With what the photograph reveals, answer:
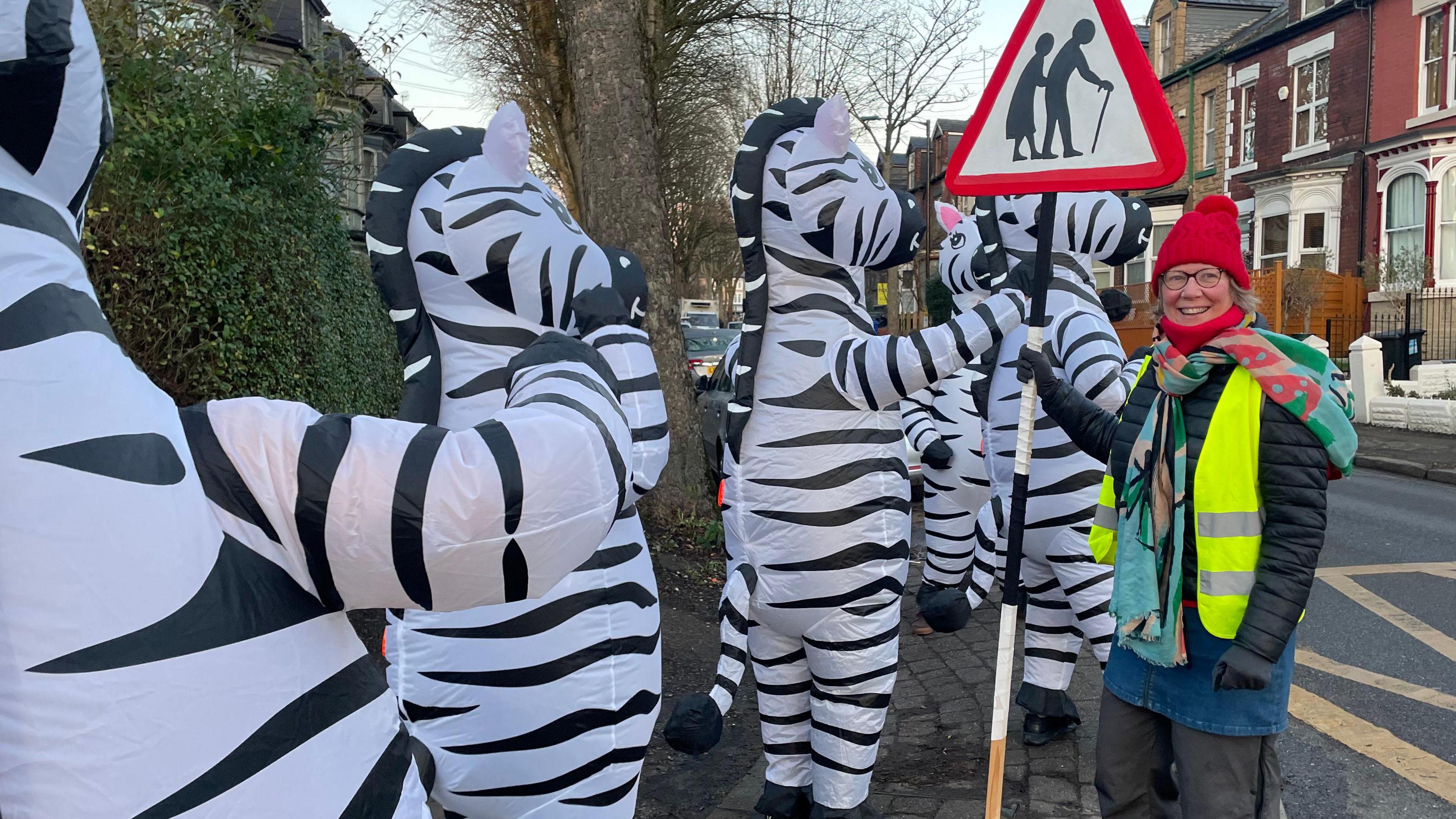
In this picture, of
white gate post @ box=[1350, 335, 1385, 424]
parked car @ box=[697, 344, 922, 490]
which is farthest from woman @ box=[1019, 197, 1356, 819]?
white gate post @ box=[1350, 335, 1385, 424]

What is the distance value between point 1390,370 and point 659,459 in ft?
55.0

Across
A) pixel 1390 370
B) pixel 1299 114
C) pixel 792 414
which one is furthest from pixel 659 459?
pixel 1299 114

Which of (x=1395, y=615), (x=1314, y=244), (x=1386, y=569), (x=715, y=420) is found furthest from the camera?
(x=1314, y=244)

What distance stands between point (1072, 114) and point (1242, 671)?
145 cm

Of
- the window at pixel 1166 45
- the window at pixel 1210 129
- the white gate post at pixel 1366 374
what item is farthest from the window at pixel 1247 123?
the white gate post at pixel 1366 374

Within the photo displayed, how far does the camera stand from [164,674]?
105 centimetres

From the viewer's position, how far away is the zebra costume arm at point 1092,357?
12.4 ft

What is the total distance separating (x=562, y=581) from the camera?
84.0 inches

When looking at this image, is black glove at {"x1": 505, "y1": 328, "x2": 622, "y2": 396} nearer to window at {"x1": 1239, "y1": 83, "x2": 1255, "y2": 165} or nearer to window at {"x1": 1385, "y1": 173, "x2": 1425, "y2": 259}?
window at {"x1": 1385, "y1": 173, "x2": 1425, "y2": 259}

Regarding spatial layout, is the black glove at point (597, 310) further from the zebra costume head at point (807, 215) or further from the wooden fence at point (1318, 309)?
the wooden fence at point (1318, 309)

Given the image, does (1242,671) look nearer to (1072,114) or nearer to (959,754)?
(1072,114)

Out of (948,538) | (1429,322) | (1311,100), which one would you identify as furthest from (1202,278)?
(1311,100)

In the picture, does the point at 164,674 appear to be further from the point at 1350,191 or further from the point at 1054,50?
the point at 1350,191

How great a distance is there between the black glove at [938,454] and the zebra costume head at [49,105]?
3928 mm
